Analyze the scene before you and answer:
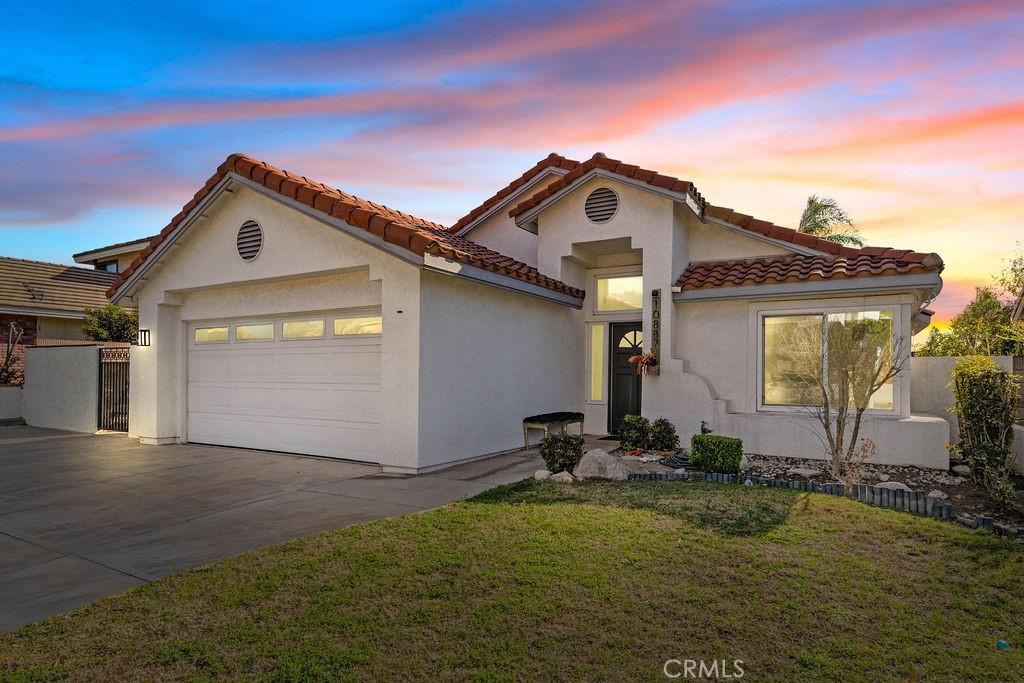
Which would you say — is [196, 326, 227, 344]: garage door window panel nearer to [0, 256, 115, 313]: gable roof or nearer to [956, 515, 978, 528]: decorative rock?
[0, 256, 115, 313]: gable roof

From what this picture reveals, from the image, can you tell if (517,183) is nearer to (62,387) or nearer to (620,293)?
(620,293)

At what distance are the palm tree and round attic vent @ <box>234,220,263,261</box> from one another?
801 inches

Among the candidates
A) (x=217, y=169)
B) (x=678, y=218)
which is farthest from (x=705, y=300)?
(x=217, y=169)

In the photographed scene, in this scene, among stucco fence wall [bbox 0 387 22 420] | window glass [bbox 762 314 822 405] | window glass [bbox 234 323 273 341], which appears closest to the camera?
window glass [bbox 762 314 822 405]

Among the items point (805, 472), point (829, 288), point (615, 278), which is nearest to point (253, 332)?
point (615, 278)

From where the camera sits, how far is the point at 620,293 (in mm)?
12906

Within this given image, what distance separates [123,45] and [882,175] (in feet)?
50.3

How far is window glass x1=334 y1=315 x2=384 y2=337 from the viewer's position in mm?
9977

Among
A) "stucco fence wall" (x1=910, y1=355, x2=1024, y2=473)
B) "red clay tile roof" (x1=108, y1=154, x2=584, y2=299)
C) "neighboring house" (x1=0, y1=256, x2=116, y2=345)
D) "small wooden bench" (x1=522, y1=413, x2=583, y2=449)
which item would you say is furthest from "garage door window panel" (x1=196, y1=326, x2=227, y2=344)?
"stucco fence wall" (x1=910, y1=355, x2=1024, y2=473)

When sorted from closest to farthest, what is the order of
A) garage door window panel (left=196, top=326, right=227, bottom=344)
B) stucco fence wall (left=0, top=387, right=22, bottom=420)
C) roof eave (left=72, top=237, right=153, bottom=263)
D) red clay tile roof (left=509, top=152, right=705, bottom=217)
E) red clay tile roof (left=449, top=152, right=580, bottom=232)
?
red clay tile roof (left=509, top=152, right=705, bottom=217) → garage door window panel (left=196, top=326, right=227, bottom=344) → red clay tile roof (left=449, top=152, right=580, bottom=232) → stucco fence wall (left=0, top=387, right=22, bottom=420) → roof eave (left=72, top=237, right=153, bottom=263)

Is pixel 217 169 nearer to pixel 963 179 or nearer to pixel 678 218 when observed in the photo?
pixel 678 218

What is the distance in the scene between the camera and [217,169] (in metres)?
10.6

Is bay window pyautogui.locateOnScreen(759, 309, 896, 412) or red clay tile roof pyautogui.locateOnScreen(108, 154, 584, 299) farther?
red clay tile roof pyautogui.locateOnScreen(108, 154, 584, 299)

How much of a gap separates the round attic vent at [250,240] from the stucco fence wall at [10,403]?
1232 centimetres
